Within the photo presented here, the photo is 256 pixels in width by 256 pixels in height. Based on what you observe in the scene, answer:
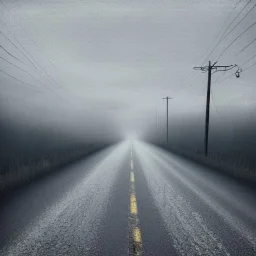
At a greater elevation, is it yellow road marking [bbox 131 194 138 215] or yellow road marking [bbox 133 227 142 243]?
yellow road marking [bbox 133 227 142 243]

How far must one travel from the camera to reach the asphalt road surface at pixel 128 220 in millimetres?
3902

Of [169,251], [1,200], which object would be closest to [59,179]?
[1,200]

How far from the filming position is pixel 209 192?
311 inches

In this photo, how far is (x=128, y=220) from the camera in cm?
516

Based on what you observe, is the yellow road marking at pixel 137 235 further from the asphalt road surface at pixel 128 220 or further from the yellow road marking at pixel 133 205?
the yellow road marking at pixel 133 205

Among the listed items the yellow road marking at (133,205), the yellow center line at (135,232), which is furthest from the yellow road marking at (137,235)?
the yellow road marking at (133,205)

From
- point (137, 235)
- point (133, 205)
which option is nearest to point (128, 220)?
point (137, 235)

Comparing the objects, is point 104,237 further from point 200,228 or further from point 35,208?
point 35,208

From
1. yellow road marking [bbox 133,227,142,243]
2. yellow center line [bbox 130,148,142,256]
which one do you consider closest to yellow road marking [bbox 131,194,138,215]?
yellow center line [bbox 130,148,142,256]

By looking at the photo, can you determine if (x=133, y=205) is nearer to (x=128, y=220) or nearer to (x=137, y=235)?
(x=128, y=220)

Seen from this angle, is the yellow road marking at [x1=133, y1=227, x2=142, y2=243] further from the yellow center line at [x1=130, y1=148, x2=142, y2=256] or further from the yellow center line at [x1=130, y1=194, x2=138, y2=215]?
the yellow center line at [x1=130, y1=194, x2=138, y2=215]

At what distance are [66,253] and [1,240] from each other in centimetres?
122

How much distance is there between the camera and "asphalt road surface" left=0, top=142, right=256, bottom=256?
12.8 feet

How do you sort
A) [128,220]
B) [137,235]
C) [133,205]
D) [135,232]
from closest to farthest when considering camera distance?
[137,235]
[135,232]
[128,220]
[133,205]
